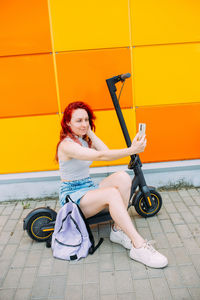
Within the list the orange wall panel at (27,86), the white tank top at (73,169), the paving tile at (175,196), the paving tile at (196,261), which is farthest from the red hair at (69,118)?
the paving tile at (175,196)

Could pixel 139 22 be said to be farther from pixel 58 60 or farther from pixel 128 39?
pixel 58 60

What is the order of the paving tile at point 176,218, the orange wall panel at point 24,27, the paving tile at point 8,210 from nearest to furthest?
the paving tile at point 176,218 < the orange wall panel at point 24,27 < the paving tile at point 8,210

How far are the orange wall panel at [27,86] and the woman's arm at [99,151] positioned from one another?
1169mm

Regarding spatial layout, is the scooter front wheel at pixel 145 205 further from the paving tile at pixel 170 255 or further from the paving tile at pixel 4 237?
the paving tile at pixel 4 237

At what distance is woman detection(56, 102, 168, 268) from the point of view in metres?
2.38

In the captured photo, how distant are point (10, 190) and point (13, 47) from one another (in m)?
1.88

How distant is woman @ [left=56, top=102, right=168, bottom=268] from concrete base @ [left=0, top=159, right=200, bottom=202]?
101cm

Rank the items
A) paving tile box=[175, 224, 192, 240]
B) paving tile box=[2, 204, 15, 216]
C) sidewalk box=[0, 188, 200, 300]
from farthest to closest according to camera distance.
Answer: paving tile box=[2, 204, 15, 216] < paving tile box=[175, 224, 192, 240] < sidewalk box=[0, 188, 200, 300]

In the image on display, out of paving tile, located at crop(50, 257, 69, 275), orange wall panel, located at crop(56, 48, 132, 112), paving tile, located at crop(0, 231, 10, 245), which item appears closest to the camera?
paving tile, located at crop(50, 257, 69, 275)

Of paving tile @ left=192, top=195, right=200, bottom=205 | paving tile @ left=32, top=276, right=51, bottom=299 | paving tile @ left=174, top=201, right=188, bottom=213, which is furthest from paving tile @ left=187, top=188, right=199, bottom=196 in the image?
paving tile @ left=32, top=276, right=51, bottom=299

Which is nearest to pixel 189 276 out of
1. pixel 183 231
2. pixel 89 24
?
pixel 183 231

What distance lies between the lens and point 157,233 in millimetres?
2844

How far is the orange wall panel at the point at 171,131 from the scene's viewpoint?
3.54m

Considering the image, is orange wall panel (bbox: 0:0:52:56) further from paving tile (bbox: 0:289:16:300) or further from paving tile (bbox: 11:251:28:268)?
paving tile (bbox: 0:289:16:300)
